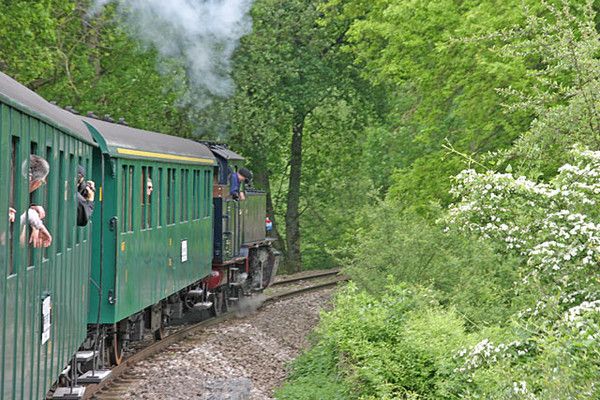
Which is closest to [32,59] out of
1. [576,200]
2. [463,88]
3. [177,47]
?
[177,47]

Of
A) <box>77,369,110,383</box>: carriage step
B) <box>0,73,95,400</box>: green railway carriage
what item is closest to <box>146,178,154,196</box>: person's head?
<box>77,369,110,383</box>: carriage step

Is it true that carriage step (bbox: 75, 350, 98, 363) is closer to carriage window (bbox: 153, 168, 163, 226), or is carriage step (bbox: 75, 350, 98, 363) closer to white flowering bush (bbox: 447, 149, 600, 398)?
carriage window (bbox: 153, 168, 163, 226)

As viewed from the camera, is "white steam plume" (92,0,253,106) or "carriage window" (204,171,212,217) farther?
"white steam plume" (92,0,253,106)

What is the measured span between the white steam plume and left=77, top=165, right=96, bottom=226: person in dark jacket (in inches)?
650

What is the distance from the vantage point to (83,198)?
10.1m

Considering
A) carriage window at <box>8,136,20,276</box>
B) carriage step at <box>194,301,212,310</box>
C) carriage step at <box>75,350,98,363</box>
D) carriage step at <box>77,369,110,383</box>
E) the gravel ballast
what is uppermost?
carriage window at <box>8,136,20,276</box>

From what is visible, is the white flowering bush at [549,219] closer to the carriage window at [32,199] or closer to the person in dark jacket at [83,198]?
the person in dark jacket at [83,198]

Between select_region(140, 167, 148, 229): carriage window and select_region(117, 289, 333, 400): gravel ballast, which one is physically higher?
select_region(140, 167, 148, 229): carriage window

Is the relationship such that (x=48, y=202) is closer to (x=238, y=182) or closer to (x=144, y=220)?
(x=144, y=220)

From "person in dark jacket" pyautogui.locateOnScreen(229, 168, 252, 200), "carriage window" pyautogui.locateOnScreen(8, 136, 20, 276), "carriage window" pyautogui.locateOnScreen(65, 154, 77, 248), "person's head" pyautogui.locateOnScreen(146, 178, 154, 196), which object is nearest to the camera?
"carriage window" pyautogui.locateOnScreen(8, 136, 20, 276)

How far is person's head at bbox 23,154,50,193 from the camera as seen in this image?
6707mm

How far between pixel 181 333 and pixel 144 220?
4304 mm

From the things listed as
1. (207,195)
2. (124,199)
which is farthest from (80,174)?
(207,195)

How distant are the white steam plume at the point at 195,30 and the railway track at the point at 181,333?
5523 mm
